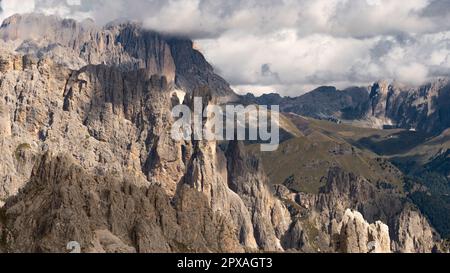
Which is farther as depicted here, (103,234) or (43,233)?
(103,234)
